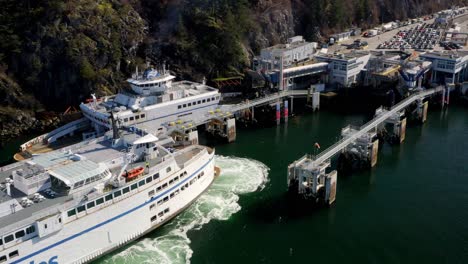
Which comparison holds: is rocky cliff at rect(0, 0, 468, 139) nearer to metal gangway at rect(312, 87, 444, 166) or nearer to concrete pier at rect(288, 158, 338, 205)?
metal gangway at rect(312, 87, 444, 166)

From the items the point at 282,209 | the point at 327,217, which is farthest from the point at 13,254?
the point at 327,217

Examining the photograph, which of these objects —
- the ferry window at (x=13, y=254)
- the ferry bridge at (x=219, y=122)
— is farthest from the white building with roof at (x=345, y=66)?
the ferry window at (x=13, y=254)

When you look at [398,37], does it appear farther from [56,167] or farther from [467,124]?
[56,167]

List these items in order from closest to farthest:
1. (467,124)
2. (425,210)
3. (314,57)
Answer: (425,210)
(467,124)
(314,57)

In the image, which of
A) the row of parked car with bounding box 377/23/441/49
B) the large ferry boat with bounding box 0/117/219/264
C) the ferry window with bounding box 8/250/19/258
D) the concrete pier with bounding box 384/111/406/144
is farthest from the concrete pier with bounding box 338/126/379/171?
the row of parked car with bounding box 377/23/441/49

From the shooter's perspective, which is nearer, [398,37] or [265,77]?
[265,77]

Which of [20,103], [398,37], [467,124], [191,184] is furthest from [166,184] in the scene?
[398,37]

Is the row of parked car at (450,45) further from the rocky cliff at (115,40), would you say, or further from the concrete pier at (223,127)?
the concrete pier at (223,127)

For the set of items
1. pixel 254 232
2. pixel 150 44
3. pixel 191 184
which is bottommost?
pixel 254 232
